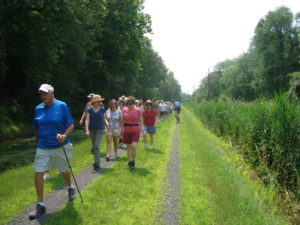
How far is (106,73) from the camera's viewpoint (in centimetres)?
2933

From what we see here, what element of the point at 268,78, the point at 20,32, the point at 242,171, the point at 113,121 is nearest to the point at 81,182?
the point at 113,121

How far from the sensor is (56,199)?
5.80m

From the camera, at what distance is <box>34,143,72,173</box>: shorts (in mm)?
5102

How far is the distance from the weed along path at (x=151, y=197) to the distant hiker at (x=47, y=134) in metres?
0.63

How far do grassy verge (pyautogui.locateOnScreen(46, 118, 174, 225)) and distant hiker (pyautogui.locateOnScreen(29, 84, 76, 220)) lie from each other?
2.15ft

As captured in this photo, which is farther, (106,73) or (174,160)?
(106,73)

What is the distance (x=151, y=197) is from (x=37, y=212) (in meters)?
2.18

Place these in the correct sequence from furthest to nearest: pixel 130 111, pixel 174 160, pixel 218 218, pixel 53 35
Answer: pixel 53 35
pixel 174 160
pixel 130 111
pixel 218 218

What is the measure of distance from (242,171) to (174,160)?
2.20 m

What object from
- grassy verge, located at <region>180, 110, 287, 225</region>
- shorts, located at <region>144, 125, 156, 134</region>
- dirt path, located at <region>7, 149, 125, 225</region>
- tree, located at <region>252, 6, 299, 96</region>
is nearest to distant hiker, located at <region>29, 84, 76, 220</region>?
dirt path, located at <region>7, 149, 125, 225</region>

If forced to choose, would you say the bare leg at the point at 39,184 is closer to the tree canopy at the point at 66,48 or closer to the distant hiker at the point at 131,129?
the distant hiker at the point at 131,129

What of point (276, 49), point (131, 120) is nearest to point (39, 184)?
point (131, 120)

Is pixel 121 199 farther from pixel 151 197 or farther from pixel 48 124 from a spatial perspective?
pixel 48 124

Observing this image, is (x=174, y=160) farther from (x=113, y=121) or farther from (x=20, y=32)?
(x=20, y=32)
